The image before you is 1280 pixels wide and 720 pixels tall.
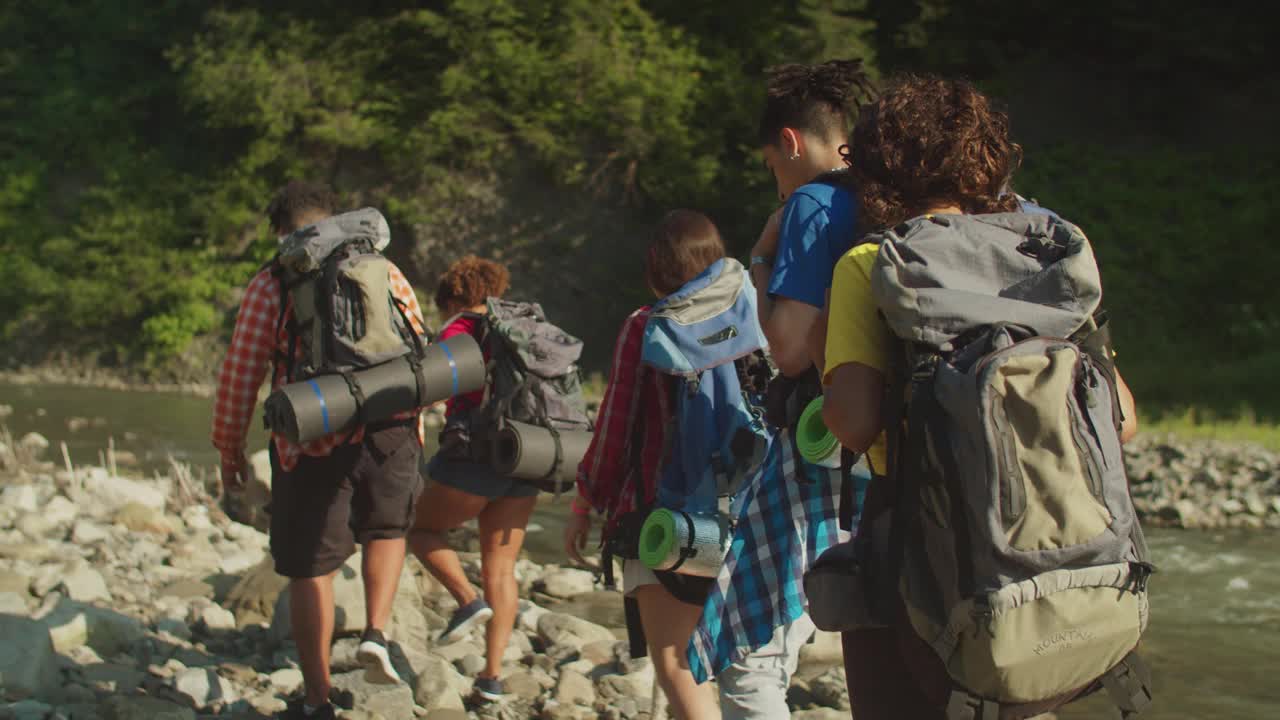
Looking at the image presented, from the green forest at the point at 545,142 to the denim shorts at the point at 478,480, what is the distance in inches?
602

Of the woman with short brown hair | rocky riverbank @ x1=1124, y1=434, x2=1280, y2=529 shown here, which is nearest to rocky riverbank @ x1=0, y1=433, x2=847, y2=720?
the woman with short brown hair

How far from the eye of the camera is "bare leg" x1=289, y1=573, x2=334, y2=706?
4.35 meters

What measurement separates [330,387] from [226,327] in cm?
1877

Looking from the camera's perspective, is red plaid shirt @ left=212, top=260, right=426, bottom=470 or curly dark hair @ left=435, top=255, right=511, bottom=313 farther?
curly dark hair @ left=435, top=255, right=511, bottom=313

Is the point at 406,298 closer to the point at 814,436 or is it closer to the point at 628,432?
the point at 628,432

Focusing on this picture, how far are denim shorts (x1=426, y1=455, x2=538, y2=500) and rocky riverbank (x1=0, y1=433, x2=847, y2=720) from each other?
67 centimetres

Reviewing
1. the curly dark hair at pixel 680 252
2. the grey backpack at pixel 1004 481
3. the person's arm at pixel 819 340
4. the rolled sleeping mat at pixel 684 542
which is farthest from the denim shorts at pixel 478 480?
the grey backpack at pixel 1004 481

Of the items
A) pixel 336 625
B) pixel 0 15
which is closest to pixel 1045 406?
pixel 336 625

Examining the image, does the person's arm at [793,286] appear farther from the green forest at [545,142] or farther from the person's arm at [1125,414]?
the green forest at [545,142]

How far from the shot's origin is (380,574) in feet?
15.3

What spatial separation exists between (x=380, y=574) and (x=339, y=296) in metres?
0.99

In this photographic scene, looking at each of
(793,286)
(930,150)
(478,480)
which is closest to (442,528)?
(478,480)

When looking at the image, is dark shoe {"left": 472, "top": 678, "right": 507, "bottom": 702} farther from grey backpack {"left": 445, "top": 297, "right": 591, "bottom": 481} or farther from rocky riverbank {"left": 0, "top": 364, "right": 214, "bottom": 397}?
rocky riverbank {"left": 0, "top": 364, "right": 214, "bottom": 397}

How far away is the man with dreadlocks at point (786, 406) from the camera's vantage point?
2.68 m
